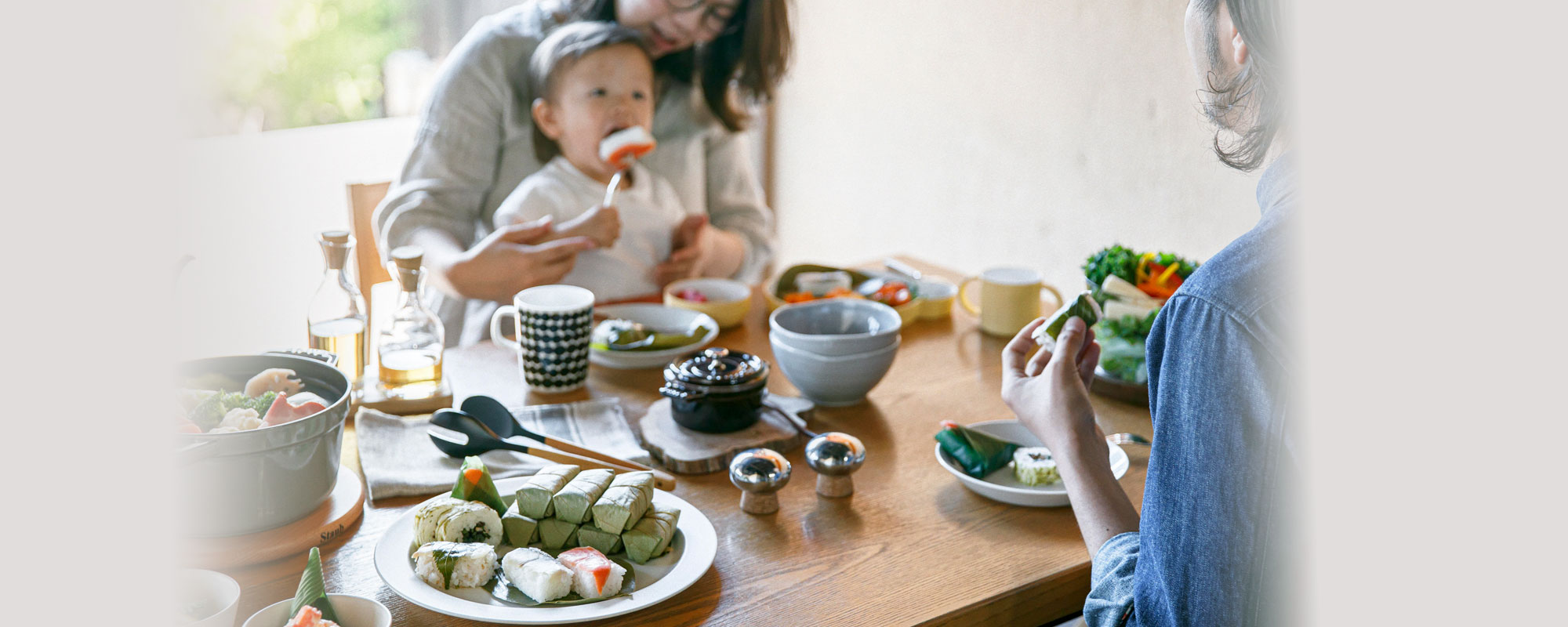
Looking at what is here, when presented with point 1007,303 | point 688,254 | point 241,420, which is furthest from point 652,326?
point 241,420

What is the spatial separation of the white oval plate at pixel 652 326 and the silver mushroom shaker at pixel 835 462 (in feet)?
1.41

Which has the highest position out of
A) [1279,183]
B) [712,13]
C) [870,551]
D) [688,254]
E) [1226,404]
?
[712,13]

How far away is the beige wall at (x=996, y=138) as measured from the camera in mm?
2295

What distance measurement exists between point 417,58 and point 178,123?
2.76m

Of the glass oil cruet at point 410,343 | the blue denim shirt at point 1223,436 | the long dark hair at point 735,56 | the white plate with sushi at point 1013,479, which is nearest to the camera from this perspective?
the blue denim shirt at point 1223,436

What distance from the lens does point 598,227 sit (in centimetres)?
170

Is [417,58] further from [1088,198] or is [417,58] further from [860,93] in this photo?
[1088,198]

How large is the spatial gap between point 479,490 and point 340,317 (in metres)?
0.51

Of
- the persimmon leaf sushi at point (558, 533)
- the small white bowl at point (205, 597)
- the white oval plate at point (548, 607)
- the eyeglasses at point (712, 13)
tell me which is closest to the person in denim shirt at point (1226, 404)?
the white oval plate at point (548, 607)

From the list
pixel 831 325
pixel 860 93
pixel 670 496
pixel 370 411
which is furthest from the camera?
pixel 860 93

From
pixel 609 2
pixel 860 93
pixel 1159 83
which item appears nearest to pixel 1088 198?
pixel 1159 83

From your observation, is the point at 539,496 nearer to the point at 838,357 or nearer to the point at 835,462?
the point at 835,462

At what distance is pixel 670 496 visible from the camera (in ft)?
3.48

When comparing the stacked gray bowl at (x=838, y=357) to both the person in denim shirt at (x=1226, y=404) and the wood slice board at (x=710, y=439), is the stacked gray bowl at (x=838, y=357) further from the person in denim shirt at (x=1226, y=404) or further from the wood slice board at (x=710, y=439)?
the person in denim shirt at (x=1226, y=404)
